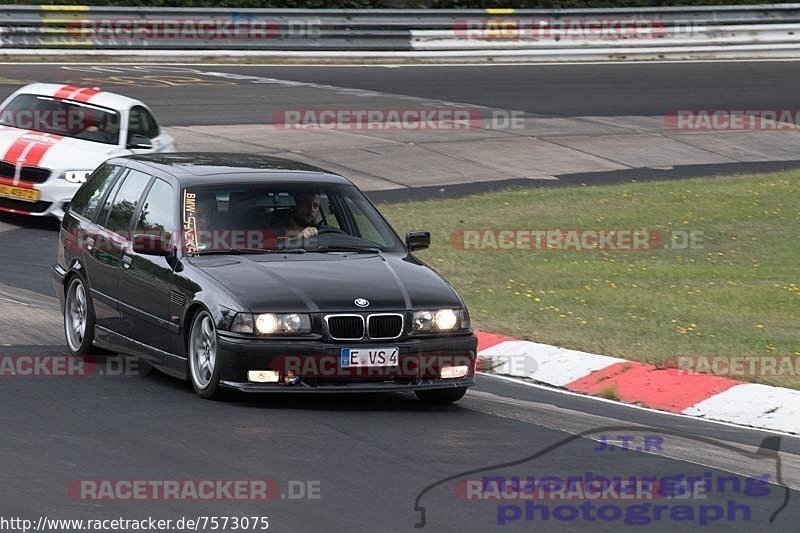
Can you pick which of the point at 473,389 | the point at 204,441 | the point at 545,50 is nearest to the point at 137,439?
the point at 204,441

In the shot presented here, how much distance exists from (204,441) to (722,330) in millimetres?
5516

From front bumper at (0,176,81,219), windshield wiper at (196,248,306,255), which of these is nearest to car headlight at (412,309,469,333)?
windshield wiper at (196,248,306,255)

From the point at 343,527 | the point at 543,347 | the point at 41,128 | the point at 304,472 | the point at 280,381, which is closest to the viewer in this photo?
the point at 343,527

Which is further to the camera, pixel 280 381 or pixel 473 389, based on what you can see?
pixel 473 389

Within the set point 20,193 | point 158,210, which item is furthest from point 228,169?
point 20,193

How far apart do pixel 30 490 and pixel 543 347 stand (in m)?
5.28

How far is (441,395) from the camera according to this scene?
372 inches

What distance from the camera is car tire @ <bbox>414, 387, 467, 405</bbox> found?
9.39m

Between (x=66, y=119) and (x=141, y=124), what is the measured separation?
966 mm

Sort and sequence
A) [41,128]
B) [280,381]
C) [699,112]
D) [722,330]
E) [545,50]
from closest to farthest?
1. [280,381]
2. [722,330]
3. [41,128]
4. [699,112]
5. [545,50]

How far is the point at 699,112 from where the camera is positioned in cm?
2823

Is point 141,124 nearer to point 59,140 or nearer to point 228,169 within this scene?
point 59,140

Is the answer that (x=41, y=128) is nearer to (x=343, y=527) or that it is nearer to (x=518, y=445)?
(x=518, y=445)

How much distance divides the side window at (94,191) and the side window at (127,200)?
268mm
